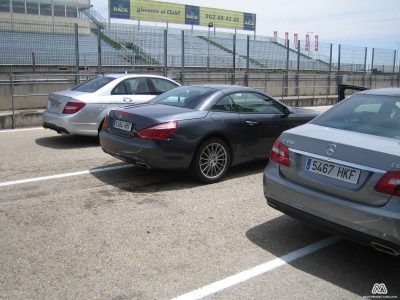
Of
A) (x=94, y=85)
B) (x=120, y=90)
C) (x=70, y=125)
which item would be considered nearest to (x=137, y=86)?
(x=120, y=90)

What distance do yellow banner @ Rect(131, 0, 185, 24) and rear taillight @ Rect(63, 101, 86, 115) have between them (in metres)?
38.4

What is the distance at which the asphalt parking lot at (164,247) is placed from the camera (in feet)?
11.4

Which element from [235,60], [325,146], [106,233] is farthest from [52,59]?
[325,146]

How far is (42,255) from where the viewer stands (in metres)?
3.96

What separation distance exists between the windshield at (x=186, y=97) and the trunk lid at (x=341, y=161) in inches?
95.8

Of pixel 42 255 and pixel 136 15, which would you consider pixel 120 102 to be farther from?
pixel 136 15

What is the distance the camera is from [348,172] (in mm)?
3717

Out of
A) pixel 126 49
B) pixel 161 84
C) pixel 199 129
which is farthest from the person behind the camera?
pixel 126 49

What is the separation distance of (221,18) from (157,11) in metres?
9.38

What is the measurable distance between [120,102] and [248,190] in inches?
161

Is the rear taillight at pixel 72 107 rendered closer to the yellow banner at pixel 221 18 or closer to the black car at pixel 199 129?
the black car at pixel 199 129

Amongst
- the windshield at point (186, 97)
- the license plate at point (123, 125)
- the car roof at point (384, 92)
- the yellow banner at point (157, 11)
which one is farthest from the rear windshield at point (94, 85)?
the yellow banner at point (157, 11)

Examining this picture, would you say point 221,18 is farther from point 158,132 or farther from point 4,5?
point 158,132

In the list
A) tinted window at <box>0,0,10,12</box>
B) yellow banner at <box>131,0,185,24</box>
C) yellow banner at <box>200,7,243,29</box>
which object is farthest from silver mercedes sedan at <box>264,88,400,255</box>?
yellow banner at <box>200,7,243,29</box>
